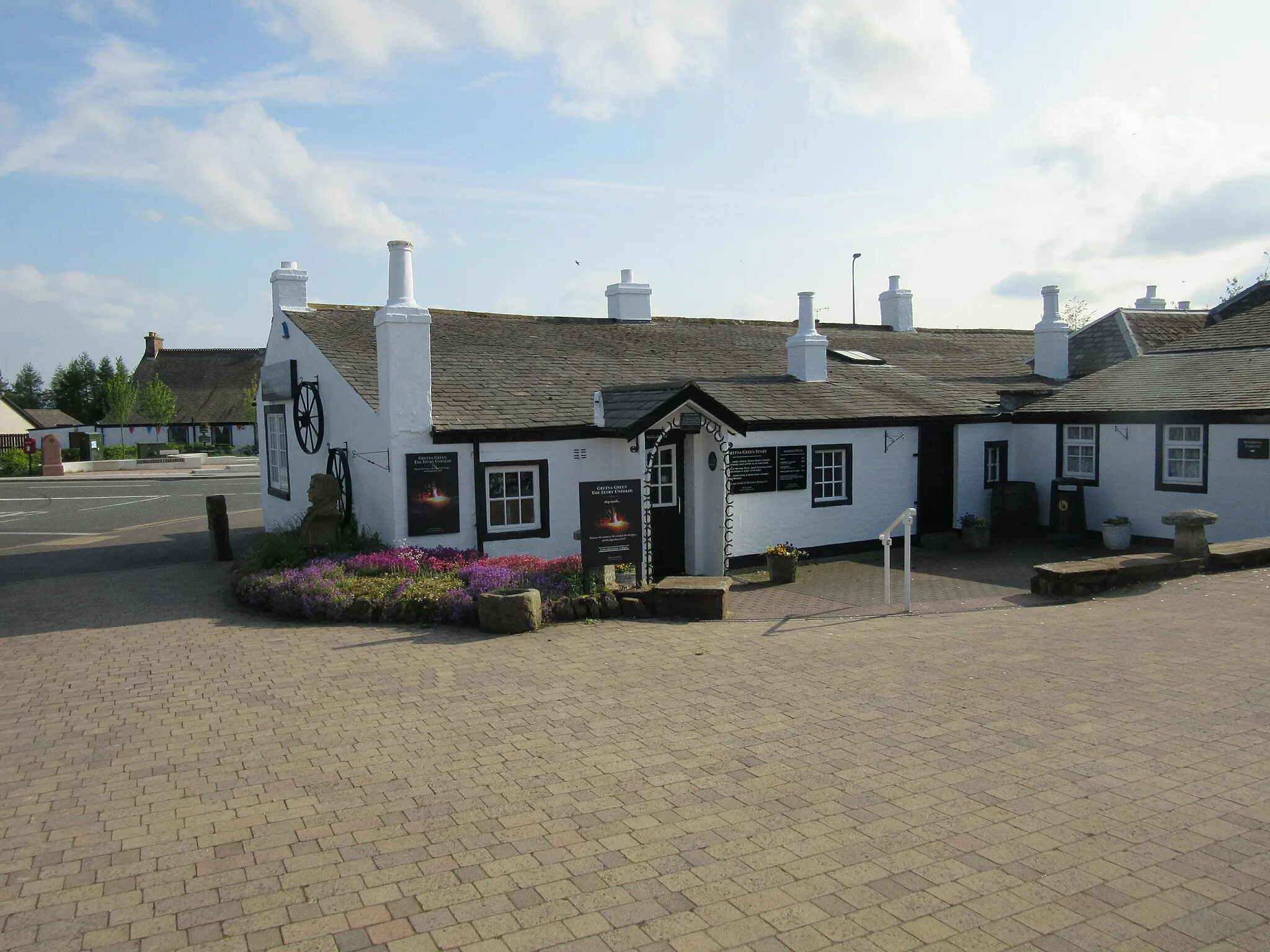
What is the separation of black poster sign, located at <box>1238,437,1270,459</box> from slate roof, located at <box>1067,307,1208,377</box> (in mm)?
6093

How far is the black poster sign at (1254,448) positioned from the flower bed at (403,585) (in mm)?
11239

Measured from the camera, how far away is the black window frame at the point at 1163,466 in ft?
52.7

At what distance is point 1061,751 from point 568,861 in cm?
348

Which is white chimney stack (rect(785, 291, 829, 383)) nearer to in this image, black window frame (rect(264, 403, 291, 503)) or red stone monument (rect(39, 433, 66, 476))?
black window frame (rect(264, 403, 291, 503))

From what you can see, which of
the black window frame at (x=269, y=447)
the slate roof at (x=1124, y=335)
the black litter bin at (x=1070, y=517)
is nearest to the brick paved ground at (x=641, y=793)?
the black litter bin at (x=1070, y=517)

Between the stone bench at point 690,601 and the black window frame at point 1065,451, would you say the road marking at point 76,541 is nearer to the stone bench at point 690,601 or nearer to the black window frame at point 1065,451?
the stone bench at point 690,601

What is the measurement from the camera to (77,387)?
252ft

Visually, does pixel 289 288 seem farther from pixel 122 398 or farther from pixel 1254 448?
pixel 122 398

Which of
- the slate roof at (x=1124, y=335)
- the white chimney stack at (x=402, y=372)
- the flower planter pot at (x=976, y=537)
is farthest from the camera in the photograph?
the slate roof at (x=1124, y=335)

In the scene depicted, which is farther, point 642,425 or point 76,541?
point 76,541

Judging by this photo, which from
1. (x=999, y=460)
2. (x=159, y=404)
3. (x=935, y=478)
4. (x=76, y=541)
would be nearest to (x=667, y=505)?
(x=935, y=478)

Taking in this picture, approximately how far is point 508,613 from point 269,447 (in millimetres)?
11431

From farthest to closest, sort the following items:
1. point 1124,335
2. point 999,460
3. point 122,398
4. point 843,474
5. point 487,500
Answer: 1. point 122,398
2. point 1124,335
3. point 999,460
4. point 843,474
5. point 487,500

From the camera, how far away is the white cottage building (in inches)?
523
